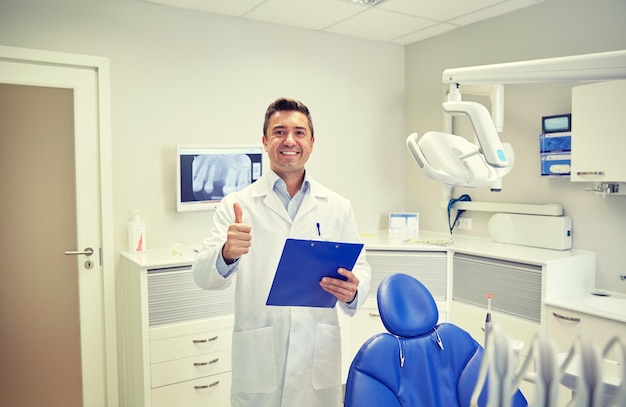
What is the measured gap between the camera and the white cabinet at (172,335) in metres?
2.65

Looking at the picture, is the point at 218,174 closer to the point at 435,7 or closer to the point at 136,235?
the point at 136,235

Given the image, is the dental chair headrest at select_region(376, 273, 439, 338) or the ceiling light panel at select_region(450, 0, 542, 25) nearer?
the dental chair headrest at select_region(376, 273, 439, 338)

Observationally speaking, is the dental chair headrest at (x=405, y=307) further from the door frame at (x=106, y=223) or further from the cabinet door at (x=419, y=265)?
the door frame at (x=106, y=223)

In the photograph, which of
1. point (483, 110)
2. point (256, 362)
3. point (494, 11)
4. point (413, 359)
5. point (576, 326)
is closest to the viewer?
point (483, 110)

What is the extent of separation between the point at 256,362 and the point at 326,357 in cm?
24

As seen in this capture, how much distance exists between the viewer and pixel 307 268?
1.59 metres

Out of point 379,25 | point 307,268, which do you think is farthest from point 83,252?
point 379,25

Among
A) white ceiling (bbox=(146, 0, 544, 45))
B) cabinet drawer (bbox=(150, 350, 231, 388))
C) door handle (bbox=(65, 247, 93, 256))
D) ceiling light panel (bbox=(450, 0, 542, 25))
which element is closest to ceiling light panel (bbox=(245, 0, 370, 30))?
white ceiling (bbox=(146, 0, 544, 45))

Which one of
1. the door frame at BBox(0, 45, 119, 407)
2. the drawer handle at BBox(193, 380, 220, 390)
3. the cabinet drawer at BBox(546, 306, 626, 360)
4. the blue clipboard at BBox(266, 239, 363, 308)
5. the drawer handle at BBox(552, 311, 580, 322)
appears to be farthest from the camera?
the door frame at BBox(0, 45, 119, 407)

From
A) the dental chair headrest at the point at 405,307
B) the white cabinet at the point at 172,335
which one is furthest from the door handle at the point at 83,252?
the dental chair headrest at the point at 405,307

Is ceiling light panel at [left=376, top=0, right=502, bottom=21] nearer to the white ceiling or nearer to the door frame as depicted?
the white ceiling

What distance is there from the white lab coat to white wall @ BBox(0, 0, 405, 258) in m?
1.38

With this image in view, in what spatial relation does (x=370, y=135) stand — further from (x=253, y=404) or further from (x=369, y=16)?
(x=253, y=404)

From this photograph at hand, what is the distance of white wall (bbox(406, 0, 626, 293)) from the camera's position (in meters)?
2.88
